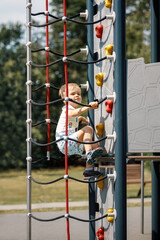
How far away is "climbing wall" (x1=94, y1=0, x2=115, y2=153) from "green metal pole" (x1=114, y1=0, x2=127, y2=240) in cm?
10

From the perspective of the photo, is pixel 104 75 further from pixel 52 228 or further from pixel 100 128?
pixel 52 228

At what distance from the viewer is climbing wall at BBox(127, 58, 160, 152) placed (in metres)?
3.71

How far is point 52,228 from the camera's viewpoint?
6758 millimetres

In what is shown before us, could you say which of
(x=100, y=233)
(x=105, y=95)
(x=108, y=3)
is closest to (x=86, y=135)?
(x=105, y=95)

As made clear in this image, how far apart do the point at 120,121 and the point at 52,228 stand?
135 inches

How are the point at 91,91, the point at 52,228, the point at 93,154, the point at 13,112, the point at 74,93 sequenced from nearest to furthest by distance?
the point at 93,154, the point at 74,93, the point at 91,91, the point at 52,228, the point at 13,112

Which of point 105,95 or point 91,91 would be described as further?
point 91,91

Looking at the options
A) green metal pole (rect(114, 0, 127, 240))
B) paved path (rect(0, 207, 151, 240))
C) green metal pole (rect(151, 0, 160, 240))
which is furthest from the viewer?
paved path (rect(0, 207, 151, 240))

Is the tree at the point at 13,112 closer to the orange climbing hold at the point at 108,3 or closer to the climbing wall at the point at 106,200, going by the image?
the climbing wall at the point at 106,200

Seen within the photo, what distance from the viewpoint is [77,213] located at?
796cm

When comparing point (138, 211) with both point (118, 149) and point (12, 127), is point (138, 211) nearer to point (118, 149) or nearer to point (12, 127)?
point (118, 149)

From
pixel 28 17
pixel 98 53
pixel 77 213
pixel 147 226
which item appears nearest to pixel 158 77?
pixel 98 53

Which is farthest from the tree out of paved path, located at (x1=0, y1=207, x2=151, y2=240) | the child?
the child

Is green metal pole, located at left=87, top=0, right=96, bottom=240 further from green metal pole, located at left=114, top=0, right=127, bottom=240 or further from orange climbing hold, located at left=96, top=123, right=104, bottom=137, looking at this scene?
green metal pole, located at left=114, top=0, right=127, bottom=240
